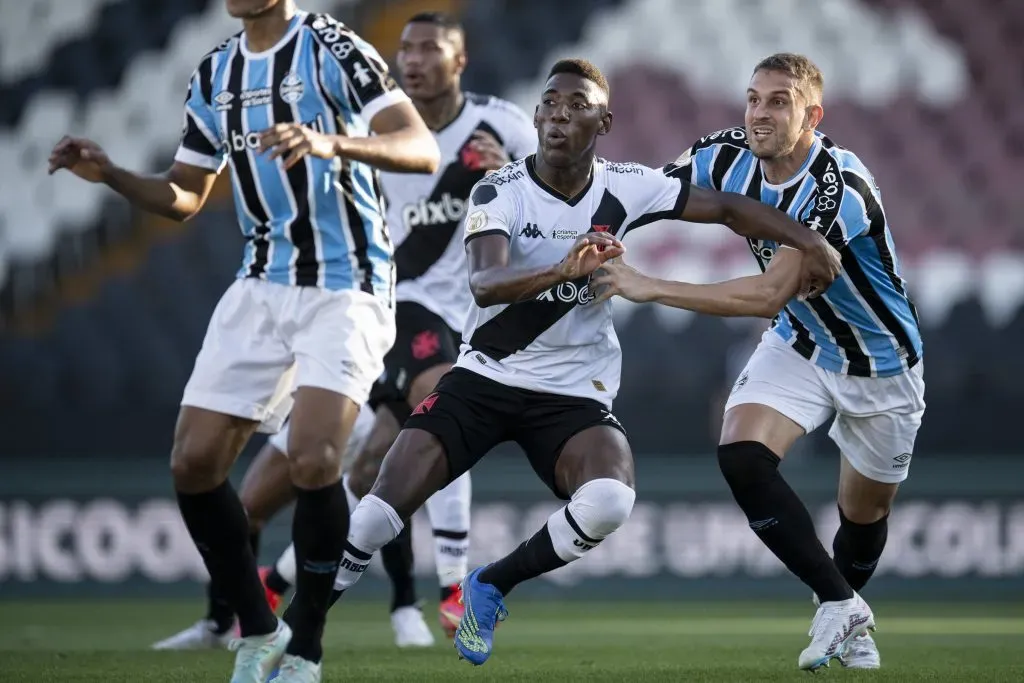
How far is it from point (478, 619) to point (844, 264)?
1846mm

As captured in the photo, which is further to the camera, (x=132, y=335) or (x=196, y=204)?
(x=132, y=335)

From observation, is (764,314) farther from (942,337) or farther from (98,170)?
(942,337)

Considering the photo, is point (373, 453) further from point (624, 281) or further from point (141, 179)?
point (624, 281)

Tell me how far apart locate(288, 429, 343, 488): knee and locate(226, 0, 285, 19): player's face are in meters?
1.41

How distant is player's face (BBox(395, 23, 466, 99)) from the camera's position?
21.6ft

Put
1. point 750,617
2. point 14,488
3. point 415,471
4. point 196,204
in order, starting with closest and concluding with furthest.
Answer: point 415,471 → point 196,204 → point 750,617 → point 14,488

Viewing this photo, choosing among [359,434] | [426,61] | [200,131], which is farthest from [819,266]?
[359,434]

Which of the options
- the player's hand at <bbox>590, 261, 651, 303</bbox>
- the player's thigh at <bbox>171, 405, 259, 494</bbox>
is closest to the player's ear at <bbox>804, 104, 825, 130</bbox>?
the player's hand at <bbox>590, 261, 651, 303</bbox>

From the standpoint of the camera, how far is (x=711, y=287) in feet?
15.1

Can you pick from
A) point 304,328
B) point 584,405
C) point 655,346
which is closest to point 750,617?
point 655,346

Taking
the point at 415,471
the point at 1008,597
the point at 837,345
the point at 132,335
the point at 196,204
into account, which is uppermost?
the point at 196,204

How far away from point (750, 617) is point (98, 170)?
464 cm

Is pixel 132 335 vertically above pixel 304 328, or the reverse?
pixel 304 328

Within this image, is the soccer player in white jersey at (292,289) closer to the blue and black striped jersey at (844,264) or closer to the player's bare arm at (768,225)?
the player's bare arm at (768,225)
